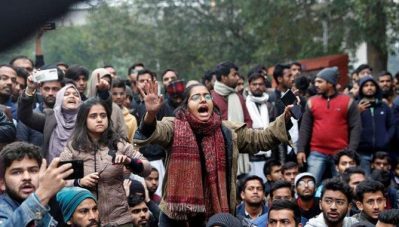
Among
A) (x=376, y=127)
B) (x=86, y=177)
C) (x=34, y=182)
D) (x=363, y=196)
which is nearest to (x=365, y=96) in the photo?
(x=376, y=127)

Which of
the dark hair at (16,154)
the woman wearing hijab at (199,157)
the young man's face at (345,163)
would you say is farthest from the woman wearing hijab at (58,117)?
the young man's face at (345,163)

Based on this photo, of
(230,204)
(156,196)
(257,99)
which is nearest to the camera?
(230,204)

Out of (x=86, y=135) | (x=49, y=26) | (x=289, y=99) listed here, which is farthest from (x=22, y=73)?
(x=49, y=26)

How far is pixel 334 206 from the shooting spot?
711 centimetres

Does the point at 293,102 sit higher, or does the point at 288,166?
the point at 293,102

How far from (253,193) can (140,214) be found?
4.69 feet

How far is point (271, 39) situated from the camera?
1841cm

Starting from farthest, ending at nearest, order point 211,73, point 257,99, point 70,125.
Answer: point 211,73 → point 257,99 → point 70,125

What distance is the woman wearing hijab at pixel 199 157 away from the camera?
5.36 meters

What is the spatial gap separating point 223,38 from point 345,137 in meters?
13.6

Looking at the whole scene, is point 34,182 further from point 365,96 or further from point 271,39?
point 271,39

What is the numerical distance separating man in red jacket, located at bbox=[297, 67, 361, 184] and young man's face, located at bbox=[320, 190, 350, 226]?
7.18 feet

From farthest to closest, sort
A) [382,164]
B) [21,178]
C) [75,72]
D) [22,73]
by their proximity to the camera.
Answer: [382,164]
[75,72]
[22,73]
[21,178]

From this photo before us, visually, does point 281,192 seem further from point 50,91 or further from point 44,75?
point 44,75
